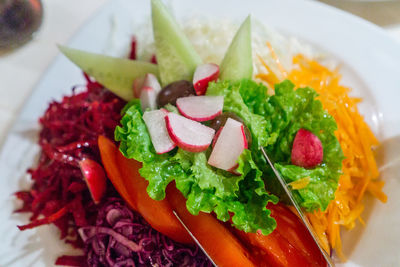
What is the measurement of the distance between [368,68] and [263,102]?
2.67 feet

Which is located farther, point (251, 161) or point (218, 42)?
point (218, 42)

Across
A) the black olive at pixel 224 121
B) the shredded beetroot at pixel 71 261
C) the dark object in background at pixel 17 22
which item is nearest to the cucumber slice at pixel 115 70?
the black olive at pixel 224 121

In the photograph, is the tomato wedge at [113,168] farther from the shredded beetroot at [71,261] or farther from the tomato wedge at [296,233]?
the tomato wedge at [296,233]

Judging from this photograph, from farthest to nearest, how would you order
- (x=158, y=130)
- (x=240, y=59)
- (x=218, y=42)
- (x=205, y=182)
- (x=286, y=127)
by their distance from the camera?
(x=218, y=42) → (x=240, y=59) → (x=286, y=127) → (x=158, y=130) → (x=205, y=182)

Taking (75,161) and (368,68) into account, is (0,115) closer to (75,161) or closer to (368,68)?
(75,161)

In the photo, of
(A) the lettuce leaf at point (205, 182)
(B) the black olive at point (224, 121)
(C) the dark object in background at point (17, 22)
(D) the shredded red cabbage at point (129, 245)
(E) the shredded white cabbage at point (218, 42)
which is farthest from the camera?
(C) the dark object in background at point (17, 22)

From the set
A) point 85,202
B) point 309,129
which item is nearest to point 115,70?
point 85,202

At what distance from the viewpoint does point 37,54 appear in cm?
299

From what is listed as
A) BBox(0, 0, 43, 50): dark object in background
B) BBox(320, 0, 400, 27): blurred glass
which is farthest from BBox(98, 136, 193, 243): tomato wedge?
BBox(320, 0, 400, 27): blurred glass

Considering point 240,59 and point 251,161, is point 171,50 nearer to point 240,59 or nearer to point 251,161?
point 240,59

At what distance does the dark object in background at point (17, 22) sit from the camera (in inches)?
115

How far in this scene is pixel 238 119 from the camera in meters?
1.79

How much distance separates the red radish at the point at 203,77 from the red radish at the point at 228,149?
1.29ft

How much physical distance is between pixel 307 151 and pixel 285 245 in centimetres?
45
